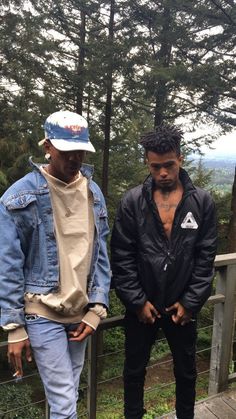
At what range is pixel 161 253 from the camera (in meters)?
2.19

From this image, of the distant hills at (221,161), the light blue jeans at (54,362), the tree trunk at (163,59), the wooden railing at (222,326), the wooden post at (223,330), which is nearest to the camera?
the light blue jeans at (54,362)

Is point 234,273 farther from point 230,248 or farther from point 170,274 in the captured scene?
point 230,248

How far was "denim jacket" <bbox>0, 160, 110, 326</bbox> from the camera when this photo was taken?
174cm

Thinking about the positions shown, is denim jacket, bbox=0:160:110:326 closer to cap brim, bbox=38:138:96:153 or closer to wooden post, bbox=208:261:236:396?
cap brim, bbox=38:138:96:153

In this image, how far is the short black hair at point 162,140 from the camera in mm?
2172

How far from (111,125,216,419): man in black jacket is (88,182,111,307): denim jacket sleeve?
0.51 feet

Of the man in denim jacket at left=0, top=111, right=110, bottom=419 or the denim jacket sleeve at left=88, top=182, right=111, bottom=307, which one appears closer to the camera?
the man in denim jacket at left=0, top=111, right=110, bottom=419

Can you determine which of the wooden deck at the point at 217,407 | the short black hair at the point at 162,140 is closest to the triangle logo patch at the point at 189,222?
the short black hair at the point at 162,140

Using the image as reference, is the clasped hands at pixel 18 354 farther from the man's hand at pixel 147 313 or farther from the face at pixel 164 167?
the face at pixel 164 167

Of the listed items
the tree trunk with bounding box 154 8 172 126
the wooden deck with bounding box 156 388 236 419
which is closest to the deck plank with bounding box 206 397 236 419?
the wooden deck with bounding box 156 388 236 419

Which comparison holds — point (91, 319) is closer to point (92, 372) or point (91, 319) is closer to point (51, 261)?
point (51, 261)

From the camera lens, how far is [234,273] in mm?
2936

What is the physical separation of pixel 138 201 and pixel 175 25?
32.9ft

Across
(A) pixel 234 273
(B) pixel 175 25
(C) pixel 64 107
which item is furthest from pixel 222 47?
(A) pixel 234 273
